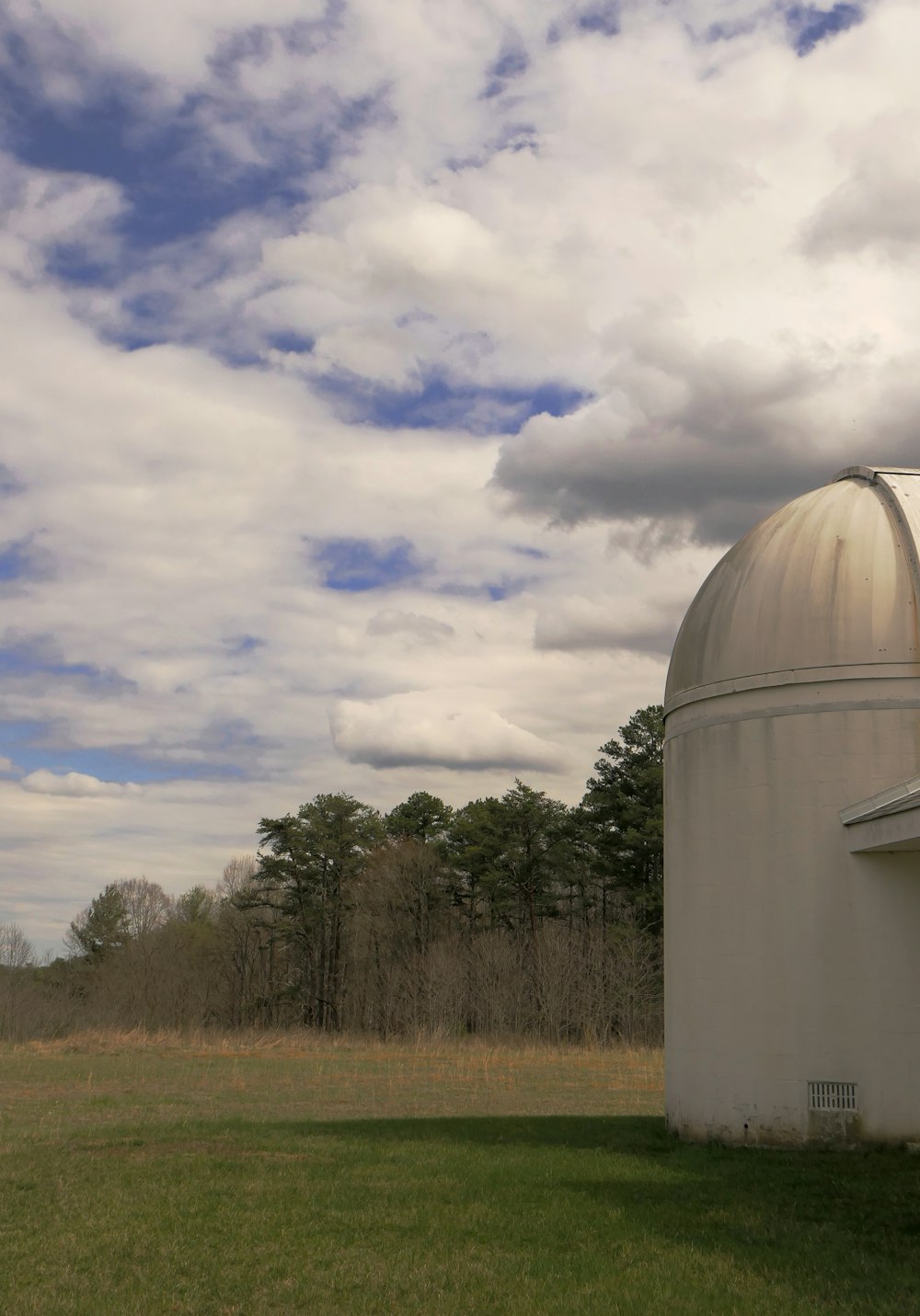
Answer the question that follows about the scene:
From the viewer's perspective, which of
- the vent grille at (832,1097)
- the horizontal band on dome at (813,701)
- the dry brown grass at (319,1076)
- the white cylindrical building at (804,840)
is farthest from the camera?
the dry brown grass at (319,1076)

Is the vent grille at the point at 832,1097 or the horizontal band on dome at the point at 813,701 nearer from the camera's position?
the vent grille at the point at 832,1097

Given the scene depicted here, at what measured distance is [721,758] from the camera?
1565 cm

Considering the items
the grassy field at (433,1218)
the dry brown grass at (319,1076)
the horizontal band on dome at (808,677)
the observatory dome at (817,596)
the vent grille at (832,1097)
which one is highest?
the observatory dome at (817,596)

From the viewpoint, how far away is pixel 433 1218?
10805 millimetres

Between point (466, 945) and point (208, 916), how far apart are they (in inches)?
1232

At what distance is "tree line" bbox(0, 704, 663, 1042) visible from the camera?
47969mm

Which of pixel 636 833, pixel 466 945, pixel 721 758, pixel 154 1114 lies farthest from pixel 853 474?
pixel 466 945

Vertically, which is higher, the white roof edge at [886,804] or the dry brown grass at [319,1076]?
the white roof edge at [886,804]

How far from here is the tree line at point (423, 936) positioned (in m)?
48.0

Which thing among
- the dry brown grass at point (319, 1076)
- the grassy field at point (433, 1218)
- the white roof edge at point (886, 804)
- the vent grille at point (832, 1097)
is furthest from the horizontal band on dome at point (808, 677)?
the dry brown grass at point (319, 1076)

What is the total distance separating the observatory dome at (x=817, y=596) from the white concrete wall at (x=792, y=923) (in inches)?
13.6

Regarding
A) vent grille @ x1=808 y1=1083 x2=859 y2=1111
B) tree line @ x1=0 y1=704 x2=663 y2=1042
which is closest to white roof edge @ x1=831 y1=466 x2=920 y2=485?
vent grille @ x1=808 y1=1083 x2=859 y2=1111

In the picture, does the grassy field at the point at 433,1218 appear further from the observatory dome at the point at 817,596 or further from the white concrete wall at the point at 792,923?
the observatory dome at the point at 817,596

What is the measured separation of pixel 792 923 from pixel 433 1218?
6.10 m
